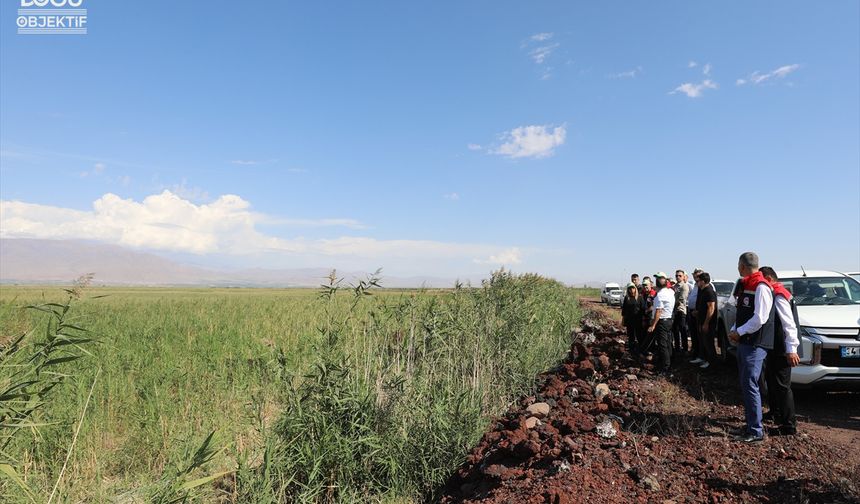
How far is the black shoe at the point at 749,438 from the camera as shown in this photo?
4.85 m

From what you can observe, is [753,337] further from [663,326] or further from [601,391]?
[663,326]

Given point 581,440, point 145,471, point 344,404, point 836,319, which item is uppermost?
point 836,319

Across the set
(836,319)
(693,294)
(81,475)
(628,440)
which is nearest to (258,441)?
(81,475)

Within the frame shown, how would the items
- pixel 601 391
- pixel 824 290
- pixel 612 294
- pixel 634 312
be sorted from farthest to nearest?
Result: pixel 612 294 < pixel 634 312 < pixel 824 290 < pixel 601 391

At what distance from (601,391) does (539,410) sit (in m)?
1.29

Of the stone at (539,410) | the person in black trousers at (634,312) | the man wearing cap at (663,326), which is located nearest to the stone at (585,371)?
the man wearing cap at (663,326)

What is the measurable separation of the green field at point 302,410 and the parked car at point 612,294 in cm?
2826

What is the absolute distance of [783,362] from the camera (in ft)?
17.1

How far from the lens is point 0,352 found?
2.82m

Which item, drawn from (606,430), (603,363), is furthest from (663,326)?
(606,430)

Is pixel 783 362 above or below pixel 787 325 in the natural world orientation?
below

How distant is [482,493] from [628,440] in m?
1.67

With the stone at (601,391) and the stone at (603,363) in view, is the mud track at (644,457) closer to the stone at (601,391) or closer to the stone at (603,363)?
the stone at (601,391)

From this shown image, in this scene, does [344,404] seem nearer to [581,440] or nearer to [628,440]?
[581,440]
